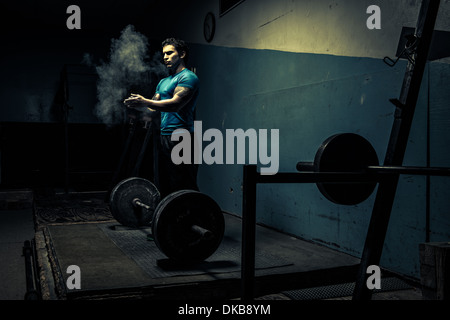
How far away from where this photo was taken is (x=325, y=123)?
3.11 metres

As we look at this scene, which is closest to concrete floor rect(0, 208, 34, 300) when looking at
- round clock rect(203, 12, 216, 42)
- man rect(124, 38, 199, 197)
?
man rect(124, 38, 199, 197)

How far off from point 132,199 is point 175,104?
4.21 feet

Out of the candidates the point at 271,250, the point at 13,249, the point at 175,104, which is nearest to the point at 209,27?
the point at 175,104

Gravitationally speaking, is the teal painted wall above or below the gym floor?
above

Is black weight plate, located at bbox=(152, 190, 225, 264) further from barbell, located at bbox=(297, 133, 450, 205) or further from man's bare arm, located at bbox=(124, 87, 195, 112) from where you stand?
barbell, located at bbox=(297, 133, 450, 205)

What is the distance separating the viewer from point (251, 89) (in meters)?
4.16

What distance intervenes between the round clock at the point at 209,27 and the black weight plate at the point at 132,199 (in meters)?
2.21

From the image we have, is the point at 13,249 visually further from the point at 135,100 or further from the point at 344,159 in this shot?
the point at 344,159

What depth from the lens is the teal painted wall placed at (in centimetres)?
232

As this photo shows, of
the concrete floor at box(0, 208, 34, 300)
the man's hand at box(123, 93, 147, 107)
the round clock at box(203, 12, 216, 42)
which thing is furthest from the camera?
the round clock at box(203, 12, 216, 42)

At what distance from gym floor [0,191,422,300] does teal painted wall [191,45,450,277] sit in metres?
0.14

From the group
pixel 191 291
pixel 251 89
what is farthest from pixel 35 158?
pixel 191 291

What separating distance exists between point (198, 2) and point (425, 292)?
15.3 ft
